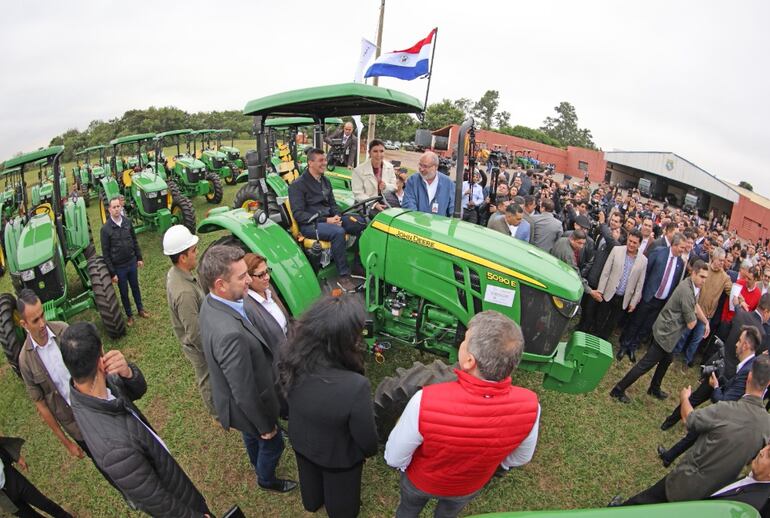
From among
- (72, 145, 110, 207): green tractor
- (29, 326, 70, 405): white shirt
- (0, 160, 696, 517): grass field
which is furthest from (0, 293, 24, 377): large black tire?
(72, 145, 110, 207): green tractor

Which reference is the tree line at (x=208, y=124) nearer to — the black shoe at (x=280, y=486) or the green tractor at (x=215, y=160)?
the green tractor at (x=215, y=160)

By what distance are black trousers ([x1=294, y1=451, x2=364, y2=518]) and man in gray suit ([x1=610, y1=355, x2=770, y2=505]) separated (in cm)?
195

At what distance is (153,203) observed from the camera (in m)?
7.82

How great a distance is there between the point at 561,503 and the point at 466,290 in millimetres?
1700

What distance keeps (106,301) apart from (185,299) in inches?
95.5

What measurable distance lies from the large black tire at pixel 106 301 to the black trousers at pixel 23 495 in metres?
2.31

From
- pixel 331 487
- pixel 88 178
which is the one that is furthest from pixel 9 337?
pixel 88 178

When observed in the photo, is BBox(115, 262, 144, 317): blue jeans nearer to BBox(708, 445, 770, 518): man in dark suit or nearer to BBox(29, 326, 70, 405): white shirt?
BBox(29, 326, 70, 405): white shirt

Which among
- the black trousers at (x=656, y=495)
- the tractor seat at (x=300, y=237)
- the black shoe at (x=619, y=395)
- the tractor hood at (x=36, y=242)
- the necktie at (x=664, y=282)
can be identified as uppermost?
the tractor seat at (x=300, y=237)

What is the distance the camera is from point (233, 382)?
7.39 feet

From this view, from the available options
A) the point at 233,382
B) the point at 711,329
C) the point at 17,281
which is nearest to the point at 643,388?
the point at 711,329

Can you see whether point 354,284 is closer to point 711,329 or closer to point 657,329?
point 657,329

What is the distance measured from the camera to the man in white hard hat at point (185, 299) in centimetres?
271

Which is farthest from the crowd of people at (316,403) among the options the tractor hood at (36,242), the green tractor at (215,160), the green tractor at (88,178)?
the green tractor at (88,178)
